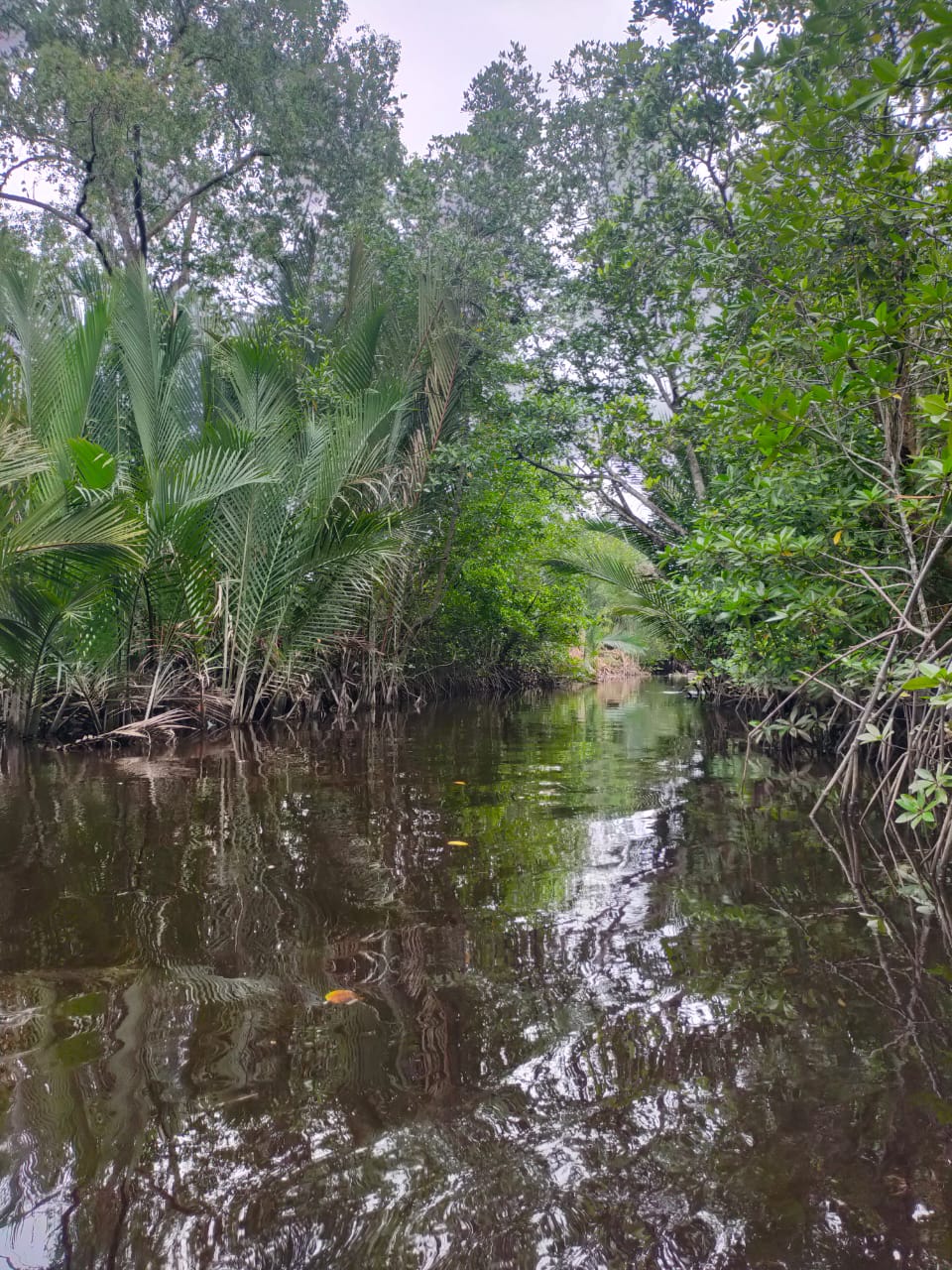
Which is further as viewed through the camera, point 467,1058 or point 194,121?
point 194,121

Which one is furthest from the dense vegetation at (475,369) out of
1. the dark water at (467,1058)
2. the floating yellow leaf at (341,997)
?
the floating yellow leaf at (341,997)

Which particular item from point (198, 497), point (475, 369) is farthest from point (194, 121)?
point (198, 497)

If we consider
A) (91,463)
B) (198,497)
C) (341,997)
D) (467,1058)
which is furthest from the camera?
(198,497)

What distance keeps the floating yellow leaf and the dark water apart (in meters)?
0.03

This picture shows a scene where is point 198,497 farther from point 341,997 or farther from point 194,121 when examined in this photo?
point 194,121

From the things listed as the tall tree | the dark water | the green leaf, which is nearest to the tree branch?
the tall tree

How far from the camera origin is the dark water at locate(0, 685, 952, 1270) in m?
1.04

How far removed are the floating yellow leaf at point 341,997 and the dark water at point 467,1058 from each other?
3 centimetres

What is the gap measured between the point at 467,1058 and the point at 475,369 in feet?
32.3

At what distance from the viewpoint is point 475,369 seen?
1019 centimetres

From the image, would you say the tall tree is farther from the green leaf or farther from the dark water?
the dark water

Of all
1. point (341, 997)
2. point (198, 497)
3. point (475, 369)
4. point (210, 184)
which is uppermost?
point (210, 184)

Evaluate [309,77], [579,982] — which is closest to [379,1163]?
[579,982]

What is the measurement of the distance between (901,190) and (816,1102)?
3.89 meters
